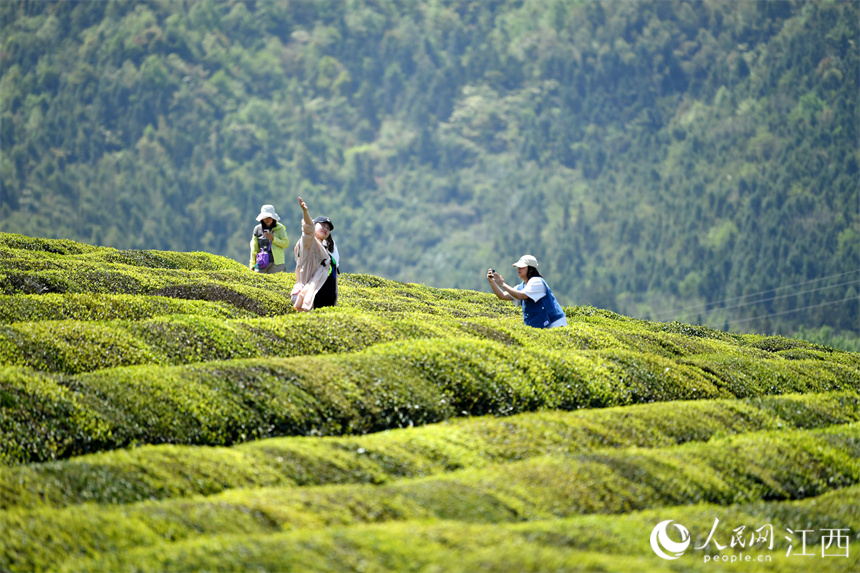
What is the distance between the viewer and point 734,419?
53.5 feet

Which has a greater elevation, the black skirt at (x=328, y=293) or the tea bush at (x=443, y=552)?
the black skirt at (x=328, y=293)

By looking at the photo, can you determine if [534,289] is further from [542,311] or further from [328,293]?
[328,293]

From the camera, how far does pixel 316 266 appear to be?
2011 centimetres

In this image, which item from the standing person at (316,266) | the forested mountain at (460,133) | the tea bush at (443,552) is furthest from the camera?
the forested mountain at (460,133)

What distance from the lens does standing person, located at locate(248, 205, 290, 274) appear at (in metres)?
26.5

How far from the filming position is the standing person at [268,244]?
86.9 feet

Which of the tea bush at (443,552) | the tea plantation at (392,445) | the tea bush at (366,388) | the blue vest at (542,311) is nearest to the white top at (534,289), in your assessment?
the blue vest at (542,311)

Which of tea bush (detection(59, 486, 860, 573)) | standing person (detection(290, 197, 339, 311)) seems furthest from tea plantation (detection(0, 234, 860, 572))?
standing person (detection(290, 197, 339, 311))

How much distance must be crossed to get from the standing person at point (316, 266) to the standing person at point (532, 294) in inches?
138

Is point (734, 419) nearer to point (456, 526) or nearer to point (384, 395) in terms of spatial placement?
point (384, 395)

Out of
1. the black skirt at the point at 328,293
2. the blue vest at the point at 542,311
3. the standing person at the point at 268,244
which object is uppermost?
the standing person at the point at 268,244

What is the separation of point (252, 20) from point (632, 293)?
98.6 metres

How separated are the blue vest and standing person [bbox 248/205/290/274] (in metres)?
8.10

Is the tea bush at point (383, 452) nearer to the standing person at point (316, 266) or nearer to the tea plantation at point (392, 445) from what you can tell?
the tea plantation at point (392, 445)
